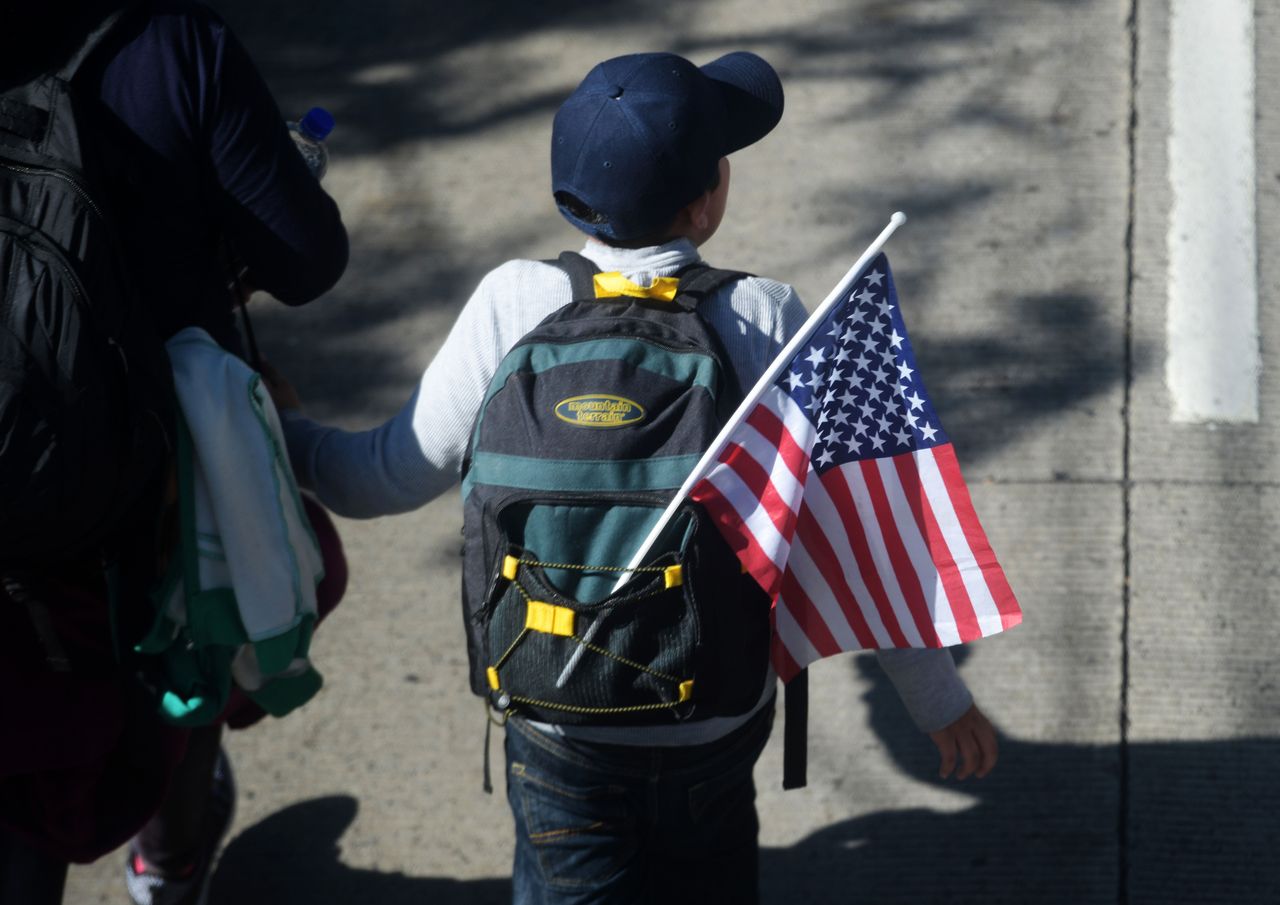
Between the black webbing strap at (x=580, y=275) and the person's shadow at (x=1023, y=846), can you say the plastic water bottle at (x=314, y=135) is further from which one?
the person's shadow at (x=1023, y=846)

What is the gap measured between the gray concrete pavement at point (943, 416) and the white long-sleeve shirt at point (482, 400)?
43.2 inches

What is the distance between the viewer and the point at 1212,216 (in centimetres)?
430

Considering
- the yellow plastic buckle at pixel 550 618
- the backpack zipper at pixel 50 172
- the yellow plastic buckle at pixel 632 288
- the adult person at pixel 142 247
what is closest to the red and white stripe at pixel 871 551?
the yellow plastic buckle at pixel 632 288

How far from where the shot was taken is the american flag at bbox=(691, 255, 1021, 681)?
212 centimetres

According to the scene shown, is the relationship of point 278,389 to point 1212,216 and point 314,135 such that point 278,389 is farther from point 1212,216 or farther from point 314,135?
point 1212,216

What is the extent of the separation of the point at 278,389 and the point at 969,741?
136 cm

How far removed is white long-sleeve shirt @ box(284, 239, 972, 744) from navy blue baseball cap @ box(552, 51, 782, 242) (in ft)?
0.27

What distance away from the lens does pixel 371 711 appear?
359 cm

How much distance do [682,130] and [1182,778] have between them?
83.3 inches

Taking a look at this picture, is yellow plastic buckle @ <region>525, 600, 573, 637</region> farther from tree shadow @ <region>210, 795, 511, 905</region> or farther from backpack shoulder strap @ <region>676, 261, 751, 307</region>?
A: tree shadow @ <region>210, 795, 511, 905</region>

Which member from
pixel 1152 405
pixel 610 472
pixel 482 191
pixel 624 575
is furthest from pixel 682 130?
pixel 482 191

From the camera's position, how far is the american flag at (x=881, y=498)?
6.95 feet

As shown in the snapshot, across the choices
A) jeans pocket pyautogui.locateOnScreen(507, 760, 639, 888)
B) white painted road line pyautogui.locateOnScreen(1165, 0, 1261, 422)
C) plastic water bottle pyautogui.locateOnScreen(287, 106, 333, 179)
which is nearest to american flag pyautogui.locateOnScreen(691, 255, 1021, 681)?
jeans pocket pyautogui.locateOnScreen(507, 760, 639, 888)

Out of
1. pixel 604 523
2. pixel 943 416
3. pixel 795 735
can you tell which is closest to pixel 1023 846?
pixel 795 735
